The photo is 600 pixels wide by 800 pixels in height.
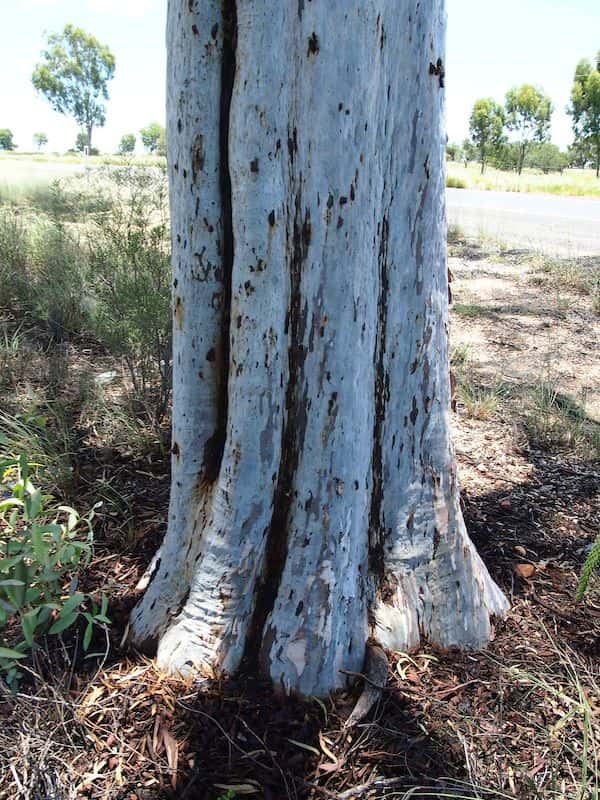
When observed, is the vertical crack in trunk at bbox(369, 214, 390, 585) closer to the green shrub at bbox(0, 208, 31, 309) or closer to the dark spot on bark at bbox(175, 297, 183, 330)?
the dark spot on bark at bbox(175, 297, 183, 330)

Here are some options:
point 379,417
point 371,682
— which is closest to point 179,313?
point 379,417

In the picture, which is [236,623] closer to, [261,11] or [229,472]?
[229,472]

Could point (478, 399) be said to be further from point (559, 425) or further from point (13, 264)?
point (13, 264)

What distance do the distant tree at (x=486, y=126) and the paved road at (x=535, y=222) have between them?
2711 centimetres

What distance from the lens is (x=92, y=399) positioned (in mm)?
3895

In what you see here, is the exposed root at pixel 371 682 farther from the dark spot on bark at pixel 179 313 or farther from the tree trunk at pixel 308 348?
the dark spot on bark at pixel 179 313

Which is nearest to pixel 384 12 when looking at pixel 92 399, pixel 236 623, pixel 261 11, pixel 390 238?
pixel 261 11

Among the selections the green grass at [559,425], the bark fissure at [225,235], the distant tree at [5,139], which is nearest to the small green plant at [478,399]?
the green grass at [559,425]

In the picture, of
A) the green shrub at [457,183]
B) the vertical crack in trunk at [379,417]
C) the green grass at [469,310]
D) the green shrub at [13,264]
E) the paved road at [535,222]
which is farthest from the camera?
the green shrub at [457,183]

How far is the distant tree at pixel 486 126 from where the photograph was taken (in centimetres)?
4362

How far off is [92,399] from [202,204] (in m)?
2.32

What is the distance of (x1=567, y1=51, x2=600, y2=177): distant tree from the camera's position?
3841 centimetres

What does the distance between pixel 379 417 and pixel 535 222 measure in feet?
44.1

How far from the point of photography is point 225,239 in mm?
1885
